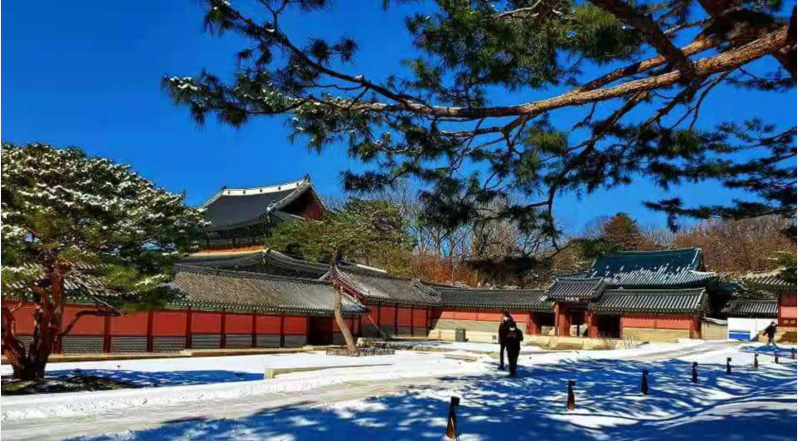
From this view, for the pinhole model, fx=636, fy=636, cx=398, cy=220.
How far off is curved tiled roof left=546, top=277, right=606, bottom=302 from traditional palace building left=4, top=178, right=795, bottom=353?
5cm

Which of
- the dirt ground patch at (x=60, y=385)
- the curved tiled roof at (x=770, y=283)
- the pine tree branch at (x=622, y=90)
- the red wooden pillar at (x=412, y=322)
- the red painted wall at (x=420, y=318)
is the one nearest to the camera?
the pine tree branch at (x=622, y=90)

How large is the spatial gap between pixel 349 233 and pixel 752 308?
1087 inches

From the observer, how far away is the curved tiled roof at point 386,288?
30.1 metres

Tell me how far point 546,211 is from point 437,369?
29.3ft

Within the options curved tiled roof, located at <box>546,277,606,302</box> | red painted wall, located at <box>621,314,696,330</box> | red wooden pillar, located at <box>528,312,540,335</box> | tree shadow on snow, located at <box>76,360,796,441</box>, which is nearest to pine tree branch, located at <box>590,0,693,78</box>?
tree shadow on snow, located at <box>76,360,796,441</box>

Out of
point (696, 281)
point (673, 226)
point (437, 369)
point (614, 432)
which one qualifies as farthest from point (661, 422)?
point (696, 281)

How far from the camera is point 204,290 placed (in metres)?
22.3

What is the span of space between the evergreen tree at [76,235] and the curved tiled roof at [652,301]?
78.8 feet

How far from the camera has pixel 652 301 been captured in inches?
1214

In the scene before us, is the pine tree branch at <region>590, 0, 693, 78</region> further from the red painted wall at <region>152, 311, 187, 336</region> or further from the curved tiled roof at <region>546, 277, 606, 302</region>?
the curved tiled roof at <region>546, 277, 606, 302</region>

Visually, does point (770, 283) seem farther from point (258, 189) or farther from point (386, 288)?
point (258, 189)

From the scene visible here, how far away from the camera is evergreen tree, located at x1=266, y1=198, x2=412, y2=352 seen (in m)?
22.0

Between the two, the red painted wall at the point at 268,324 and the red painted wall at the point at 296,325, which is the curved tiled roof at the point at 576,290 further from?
the red painted wall at the point at 268,324

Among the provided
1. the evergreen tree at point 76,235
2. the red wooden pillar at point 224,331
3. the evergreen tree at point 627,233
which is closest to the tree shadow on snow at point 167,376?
the evergreen tree at point 76,235
